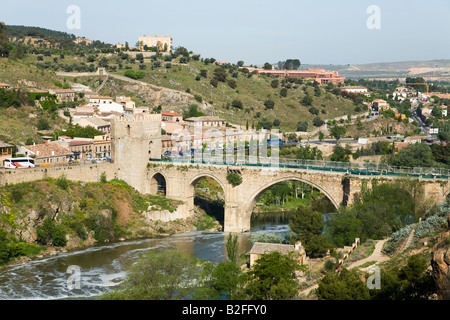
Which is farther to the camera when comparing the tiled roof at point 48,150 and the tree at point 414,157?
the tree at point 414,157

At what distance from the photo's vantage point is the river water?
3081 centimetres

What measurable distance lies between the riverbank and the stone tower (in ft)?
3.37

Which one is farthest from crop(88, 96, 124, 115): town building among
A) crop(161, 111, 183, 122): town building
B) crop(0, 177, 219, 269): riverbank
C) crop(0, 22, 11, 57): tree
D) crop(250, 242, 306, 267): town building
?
crop(250, 242, 306, 267): town building

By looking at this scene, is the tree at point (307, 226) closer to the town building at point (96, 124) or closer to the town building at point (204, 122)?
the town building at point (96, 124)

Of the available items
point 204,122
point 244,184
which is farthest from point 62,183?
point 204,122

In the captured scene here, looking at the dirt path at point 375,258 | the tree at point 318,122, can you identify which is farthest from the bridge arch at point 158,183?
the tree at point 318,122

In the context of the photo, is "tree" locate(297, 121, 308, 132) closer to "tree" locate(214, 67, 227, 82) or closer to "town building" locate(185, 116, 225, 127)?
"tree" locate(214, 67, 227, 82)

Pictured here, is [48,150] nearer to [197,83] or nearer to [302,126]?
[197,83]

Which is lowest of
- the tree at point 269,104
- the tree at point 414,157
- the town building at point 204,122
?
the tree at point 414,157

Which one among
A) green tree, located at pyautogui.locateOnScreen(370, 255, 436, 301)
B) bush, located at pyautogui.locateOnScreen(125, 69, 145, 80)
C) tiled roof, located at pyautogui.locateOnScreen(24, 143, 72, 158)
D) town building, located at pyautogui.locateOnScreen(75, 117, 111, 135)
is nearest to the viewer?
green tree, located at pyautogui.locateOnScreen(370, 255, 436, 301)

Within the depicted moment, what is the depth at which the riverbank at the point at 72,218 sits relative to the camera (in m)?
37.1

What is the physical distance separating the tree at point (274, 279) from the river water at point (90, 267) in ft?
28.8

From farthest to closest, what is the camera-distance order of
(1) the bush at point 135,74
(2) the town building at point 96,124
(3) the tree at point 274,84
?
1. (3) the tree at point 274,84
2. (1) the bush at point 135,74
3. (2) the town building at point 96,124
